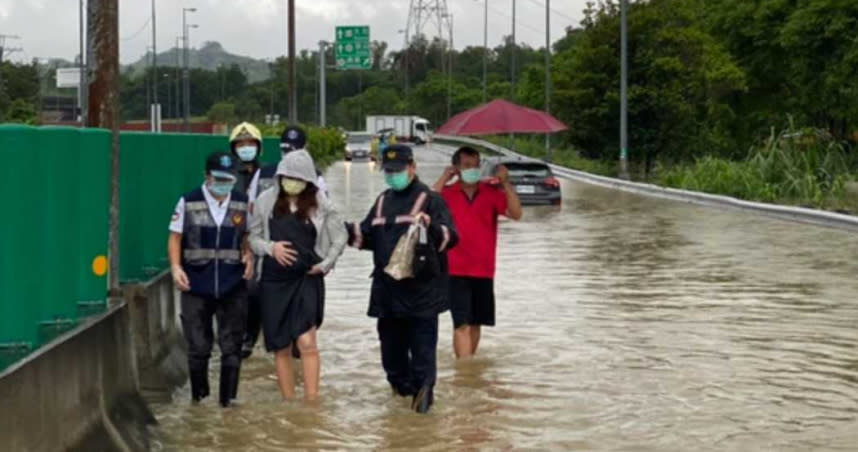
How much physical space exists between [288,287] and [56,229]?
5.31 feet

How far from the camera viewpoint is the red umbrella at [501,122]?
46.0ft

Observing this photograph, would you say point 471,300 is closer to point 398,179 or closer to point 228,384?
→ point 398,179

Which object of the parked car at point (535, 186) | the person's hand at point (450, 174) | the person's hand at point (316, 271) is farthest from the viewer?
the parked car at point (535, 186)

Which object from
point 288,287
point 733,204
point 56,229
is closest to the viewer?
point 56,229

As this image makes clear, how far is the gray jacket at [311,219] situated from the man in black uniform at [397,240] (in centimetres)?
27

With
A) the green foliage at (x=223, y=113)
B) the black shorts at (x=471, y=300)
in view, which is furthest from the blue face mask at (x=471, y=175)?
the green foliage at (x=223, y=113)

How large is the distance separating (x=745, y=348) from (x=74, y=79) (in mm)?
78140

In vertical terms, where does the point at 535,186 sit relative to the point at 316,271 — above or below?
below

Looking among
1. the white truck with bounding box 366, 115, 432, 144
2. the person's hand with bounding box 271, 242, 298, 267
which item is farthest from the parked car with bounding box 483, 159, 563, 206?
the white truck with bounding box 366, 115, 432, 144

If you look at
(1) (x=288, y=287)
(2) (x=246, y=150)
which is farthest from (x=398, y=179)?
(2) (x=246, y=150)

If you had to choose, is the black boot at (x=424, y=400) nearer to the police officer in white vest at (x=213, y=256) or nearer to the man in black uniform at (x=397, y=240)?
the man in black uniform at (x=397, y=240)

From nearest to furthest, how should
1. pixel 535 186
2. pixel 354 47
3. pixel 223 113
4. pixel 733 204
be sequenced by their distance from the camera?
pixel 733 204, pixel 535 186, pixel 354 47, pixel 223 113

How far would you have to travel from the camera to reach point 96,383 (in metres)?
8.14

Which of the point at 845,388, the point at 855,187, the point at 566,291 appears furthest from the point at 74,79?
the point at 845,388
